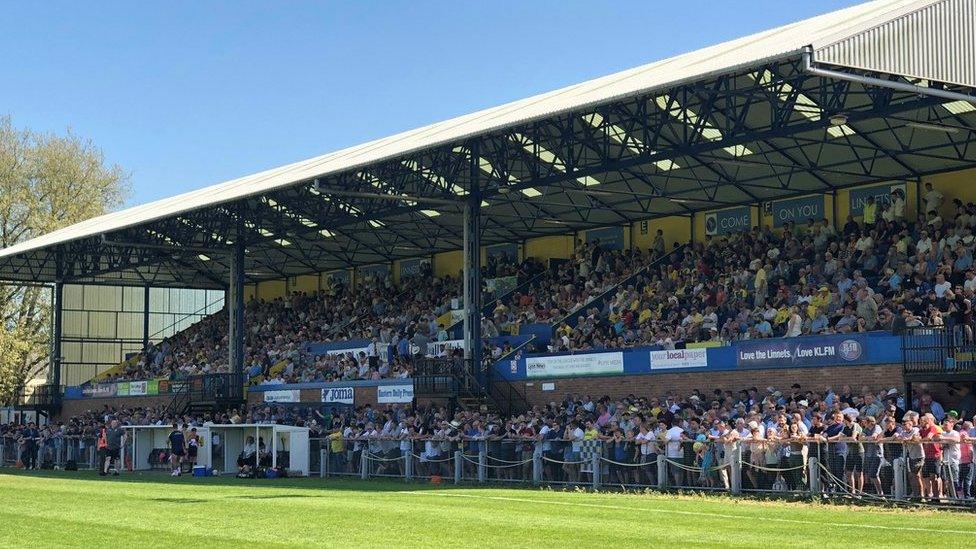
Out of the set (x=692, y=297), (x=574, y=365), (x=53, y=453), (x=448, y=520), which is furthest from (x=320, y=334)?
(x=448, y=520)

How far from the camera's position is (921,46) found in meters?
25.3

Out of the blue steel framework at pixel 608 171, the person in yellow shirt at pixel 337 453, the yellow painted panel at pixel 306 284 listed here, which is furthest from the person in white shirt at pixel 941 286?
the yellow painted panel at pixel 306 284

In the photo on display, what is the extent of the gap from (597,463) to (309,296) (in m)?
37.4

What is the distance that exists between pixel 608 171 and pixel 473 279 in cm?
560

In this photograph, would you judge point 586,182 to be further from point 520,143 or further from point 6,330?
point 6,330

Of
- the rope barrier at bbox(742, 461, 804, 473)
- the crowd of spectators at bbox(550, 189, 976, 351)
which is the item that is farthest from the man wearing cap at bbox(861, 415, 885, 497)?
the crowd of spectators at bbox(550, 189, 976, 351)

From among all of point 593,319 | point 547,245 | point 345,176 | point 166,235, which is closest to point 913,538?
point 593,319

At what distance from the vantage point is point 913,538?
16.7 meters

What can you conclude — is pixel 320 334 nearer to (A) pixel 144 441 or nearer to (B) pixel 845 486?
(A) pixel 144 441

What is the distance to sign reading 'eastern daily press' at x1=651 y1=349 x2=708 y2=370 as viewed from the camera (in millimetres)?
33219

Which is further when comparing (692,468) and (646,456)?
(646,456)

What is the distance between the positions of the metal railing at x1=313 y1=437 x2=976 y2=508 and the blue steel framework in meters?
6.46

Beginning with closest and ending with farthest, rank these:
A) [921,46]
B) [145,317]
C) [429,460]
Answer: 1. [921,46]
2. [429,460]
3. [145,317]

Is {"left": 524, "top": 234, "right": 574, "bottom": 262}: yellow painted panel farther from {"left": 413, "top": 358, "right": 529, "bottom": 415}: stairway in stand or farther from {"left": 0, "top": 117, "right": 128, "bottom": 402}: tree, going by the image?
{"left": 0, "top": 117, "right": 128, "bottom": 402}: tree
